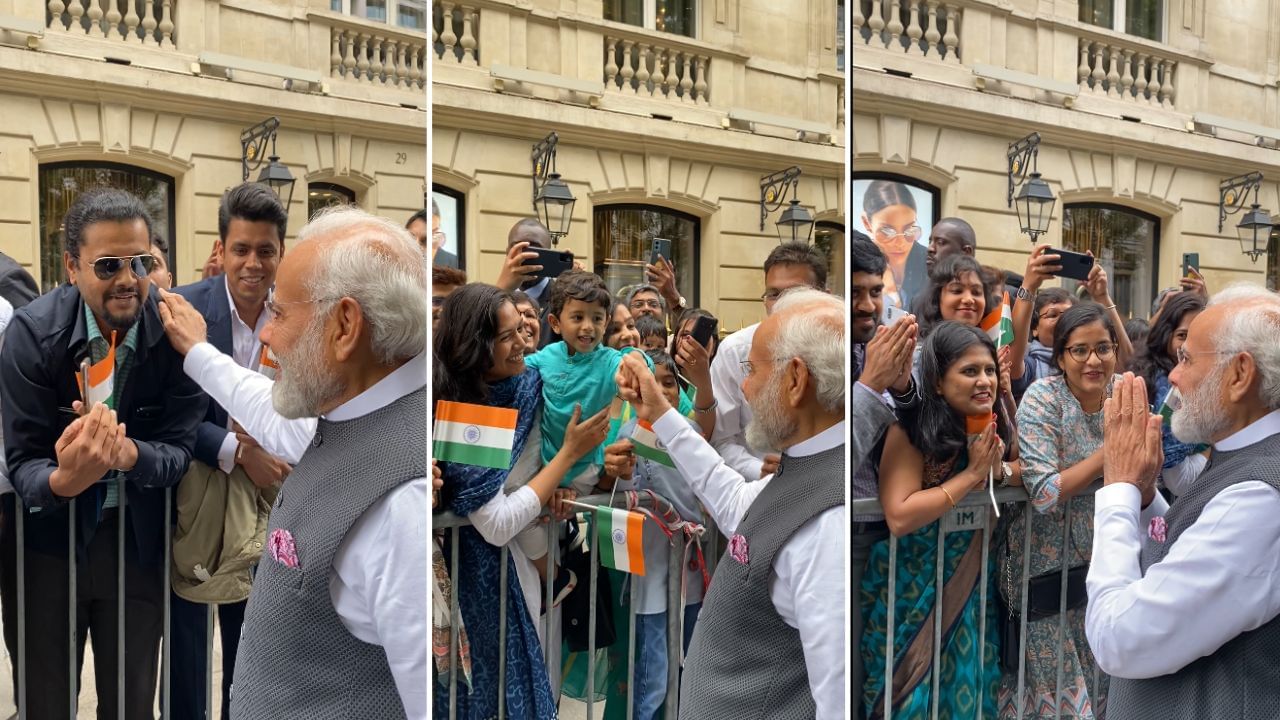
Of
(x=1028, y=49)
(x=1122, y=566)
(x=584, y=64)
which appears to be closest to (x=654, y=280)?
(x=584, y=64)

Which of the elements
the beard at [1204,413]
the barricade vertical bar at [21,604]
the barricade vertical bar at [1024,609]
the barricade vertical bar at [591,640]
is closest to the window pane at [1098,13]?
the beard at [1204,413]

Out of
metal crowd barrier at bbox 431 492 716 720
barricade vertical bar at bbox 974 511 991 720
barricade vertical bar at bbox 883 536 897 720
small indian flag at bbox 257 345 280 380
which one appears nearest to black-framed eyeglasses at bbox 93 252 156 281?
small indian flag at bbox 257 345 280 380

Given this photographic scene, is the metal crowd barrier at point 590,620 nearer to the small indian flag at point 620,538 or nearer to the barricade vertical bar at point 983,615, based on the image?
the small indian flag at point 620,538

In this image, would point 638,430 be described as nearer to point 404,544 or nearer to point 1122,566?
point 404,544

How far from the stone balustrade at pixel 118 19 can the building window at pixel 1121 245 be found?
1680mm

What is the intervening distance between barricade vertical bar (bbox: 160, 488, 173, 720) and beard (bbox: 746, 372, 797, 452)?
1.22 m

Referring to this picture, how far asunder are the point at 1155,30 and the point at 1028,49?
0.64ft

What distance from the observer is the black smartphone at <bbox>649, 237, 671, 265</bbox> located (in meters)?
1.67

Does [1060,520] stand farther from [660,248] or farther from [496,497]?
[496,497]

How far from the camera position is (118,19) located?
1999 millimetres

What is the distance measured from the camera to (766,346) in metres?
1.61

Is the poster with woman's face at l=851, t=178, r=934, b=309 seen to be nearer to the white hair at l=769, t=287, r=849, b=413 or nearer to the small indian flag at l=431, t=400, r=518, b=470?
the white hair at l=769, t=287, r=849, b=413

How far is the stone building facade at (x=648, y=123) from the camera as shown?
5.42 ft

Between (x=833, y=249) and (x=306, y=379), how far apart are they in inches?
32.3
